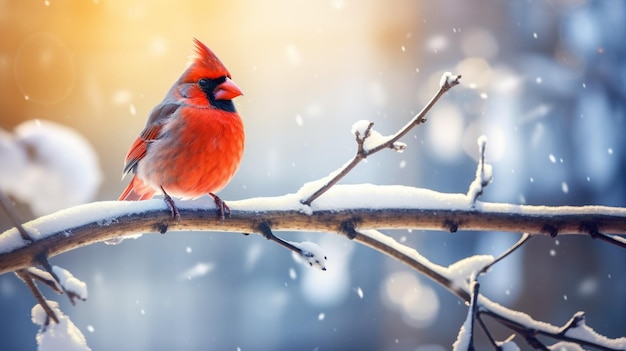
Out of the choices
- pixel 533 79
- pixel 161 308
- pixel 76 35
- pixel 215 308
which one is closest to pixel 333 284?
pixel 215 308

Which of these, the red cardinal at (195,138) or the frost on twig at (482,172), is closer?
the frost on twig at (482,172)

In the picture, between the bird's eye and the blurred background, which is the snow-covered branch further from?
the blurred background

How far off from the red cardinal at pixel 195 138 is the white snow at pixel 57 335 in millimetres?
388

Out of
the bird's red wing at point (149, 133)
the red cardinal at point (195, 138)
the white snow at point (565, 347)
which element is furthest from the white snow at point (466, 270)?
the bird's red wing at point (149, 133)

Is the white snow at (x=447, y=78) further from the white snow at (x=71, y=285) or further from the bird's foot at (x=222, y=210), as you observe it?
the white snow at (x=71, y=285)

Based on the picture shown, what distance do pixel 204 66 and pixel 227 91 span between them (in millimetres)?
76

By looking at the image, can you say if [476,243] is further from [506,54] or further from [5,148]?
[5,148]

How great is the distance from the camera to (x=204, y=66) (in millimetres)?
1230

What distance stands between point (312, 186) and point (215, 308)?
2.38m

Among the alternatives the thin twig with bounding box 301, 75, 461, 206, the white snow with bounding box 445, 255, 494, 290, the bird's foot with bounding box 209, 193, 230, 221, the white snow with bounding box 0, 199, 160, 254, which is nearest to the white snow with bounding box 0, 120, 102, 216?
the white snow with bounding box 0, 199, 160, 254

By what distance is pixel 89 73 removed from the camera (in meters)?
2.99

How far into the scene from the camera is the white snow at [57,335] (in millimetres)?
788

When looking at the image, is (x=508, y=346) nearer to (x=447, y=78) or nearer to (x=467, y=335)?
(x=467, y=335)

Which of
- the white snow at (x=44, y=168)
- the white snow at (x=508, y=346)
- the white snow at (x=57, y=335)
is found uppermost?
the white snow at (x=44, y=168)
